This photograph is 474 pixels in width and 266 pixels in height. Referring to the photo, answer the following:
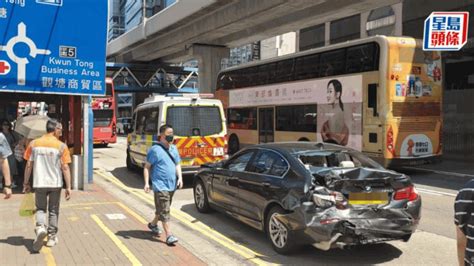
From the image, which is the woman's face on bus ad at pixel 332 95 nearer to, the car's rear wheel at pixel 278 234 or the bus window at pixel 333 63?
the bus window at pixel 333 63

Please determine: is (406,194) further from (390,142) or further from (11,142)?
(11,142)

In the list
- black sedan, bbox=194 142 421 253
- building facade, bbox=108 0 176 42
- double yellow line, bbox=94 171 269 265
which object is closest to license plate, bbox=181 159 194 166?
double yellow line, bbox=94 171 269 265

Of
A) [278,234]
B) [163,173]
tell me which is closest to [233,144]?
[163,173]

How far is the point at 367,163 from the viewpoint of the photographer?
680 centimetres

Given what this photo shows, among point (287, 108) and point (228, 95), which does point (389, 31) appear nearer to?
point (228, 95)

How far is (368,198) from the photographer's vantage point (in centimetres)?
591

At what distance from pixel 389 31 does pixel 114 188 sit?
21408 mm

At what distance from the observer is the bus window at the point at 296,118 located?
16781 millimetres

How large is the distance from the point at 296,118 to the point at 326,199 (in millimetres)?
12016

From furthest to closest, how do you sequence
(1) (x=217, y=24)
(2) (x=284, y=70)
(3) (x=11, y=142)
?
1. (1) (x=217, y=24)
2. (2) (x=284, y=70)
3. (3) (x=11, y=142)

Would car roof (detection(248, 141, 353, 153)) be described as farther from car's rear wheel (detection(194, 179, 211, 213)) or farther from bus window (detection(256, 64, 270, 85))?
bus window (detection(256, 64, 270, 85))

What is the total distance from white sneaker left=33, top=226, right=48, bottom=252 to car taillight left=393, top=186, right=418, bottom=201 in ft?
14.1

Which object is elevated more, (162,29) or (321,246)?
(162,29)

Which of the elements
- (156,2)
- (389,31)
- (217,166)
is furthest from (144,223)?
(156,2)
